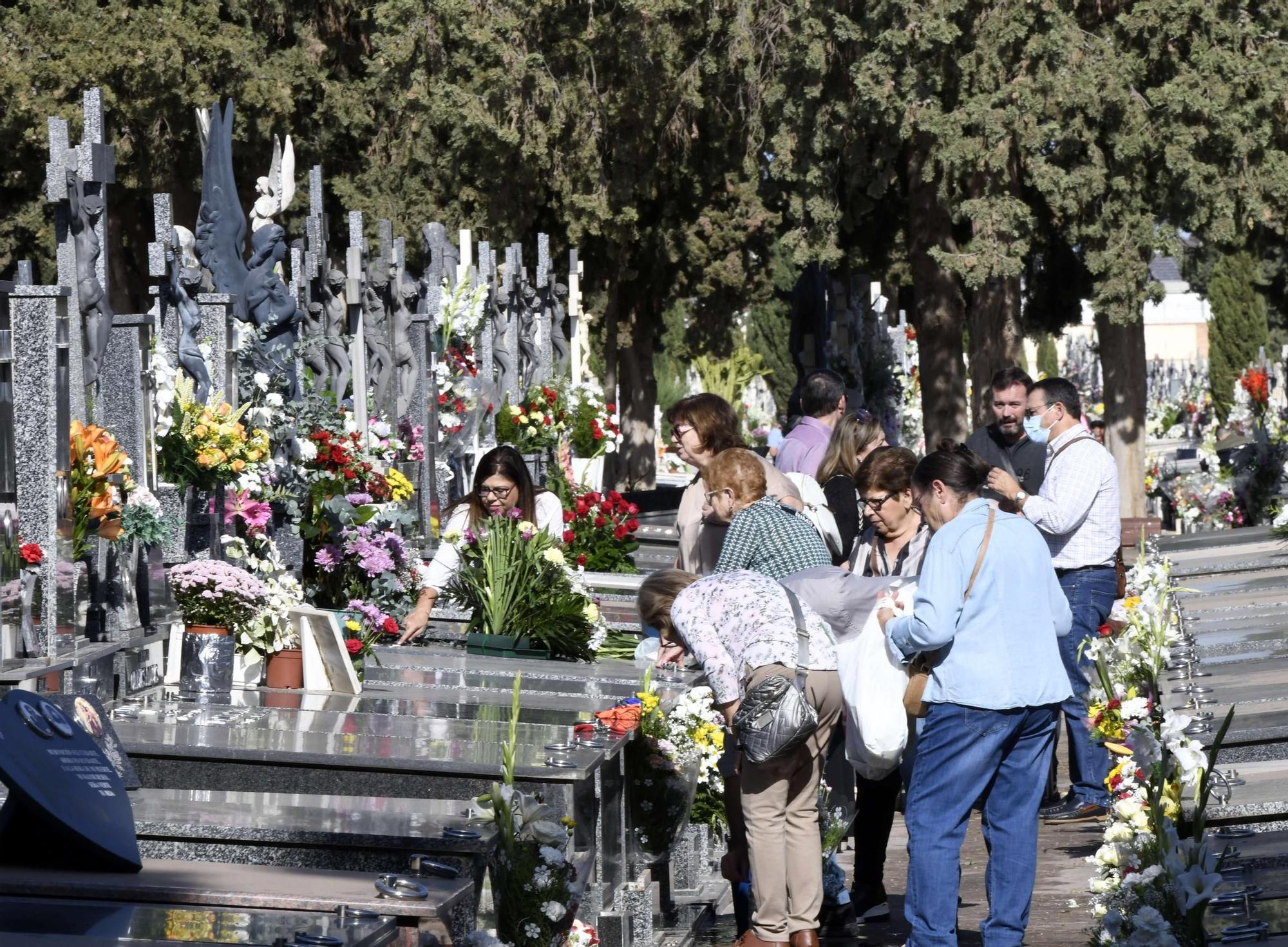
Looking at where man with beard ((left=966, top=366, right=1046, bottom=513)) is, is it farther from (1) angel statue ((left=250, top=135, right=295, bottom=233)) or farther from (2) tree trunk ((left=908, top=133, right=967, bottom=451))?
(2) tree trunk ((left=908, top=133, right=967, bottom=451))

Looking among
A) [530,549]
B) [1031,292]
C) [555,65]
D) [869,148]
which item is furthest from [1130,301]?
[530,549]

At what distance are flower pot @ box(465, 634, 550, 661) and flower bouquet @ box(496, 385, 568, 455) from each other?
6.36m

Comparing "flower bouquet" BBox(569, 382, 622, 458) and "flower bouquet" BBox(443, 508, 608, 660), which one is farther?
"flower bouquet" BBox(569, 382, 622, 458)

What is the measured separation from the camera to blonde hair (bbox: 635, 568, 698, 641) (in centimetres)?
650

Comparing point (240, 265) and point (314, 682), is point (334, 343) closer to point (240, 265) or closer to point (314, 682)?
point (240, 265)

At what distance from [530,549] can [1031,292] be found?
18.8m

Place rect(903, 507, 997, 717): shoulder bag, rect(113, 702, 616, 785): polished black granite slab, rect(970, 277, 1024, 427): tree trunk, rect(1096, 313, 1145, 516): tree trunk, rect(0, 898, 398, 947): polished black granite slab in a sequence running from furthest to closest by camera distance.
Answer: rect(1096, 313, 1145, 516): tree trunk, rect(970, 277, 1024, 427): tree trunk, rect(113, 702, 616, 785): polished black granite slab, rect(903, 507, 997, 717): shoulder bag, rect(0, 898, 398, 947): polished black granite slab

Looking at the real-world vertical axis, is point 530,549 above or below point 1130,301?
below

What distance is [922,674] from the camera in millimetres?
6238

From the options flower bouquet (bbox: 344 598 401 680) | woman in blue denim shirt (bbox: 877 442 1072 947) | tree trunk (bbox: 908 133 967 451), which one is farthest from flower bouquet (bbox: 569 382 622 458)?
woman in blue denim shirt (bbox: 877 442 1072 947)

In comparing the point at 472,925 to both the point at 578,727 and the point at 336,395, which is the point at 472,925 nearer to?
the point at 578,727

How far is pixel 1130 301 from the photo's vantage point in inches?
785

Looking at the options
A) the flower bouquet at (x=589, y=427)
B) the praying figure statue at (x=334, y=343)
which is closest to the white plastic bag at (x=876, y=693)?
the praying figure statue at (x=334, y=343)

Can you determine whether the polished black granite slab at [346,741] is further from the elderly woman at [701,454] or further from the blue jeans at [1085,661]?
the blue jeans at [1085,661]
